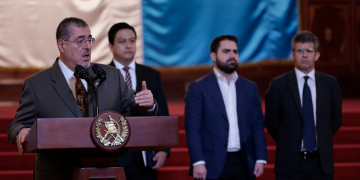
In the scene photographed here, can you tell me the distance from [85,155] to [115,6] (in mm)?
4679

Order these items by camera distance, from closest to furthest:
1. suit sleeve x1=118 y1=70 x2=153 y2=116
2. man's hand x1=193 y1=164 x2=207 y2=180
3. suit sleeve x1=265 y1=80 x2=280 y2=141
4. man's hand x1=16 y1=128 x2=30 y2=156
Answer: man's hand x1=16 y1=128 x2=30 y2=156 < suit sleeve x1=118 y1=70 x2=153 y2=116 < man's hand x1=193 y1=164 x2=207 y2=180 < suit sleeve x1=265 y1=80 x2=280 y2=141

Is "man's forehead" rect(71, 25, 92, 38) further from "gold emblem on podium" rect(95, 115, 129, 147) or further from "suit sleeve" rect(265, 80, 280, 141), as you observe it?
"suit sleeve" rect(265, 80, 280, 141)

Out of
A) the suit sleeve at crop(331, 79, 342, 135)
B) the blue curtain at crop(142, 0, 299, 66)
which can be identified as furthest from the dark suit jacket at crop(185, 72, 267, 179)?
the blue curtain at crop(142, 0, 299, 66)

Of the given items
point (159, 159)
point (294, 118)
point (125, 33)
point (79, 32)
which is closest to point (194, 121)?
point (159, 159)

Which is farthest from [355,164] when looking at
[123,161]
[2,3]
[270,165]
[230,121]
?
[2,3]

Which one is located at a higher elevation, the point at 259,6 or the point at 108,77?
the point at 259,6

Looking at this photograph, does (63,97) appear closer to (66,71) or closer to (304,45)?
(66,71)

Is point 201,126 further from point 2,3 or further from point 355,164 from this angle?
point 2,3

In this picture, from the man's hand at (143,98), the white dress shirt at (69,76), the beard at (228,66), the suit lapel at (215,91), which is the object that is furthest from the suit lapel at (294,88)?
the white dress shirt at (69,76)

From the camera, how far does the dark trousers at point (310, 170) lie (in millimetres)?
2982

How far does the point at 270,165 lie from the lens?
4.39 m

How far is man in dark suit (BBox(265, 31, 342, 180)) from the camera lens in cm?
300

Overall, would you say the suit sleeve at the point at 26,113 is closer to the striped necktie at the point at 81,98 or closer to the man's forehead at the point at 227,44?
the striped necktie at the point at 81,98

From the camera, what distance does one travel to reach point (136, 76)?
316 centimetres
